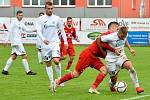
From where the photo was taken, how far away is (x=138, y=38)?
4372 cm

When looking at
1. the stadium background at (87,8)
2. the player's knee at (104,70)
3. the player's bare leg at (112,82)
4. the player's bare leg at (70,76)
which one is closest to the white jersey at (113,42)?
the player's knee at (104,70)

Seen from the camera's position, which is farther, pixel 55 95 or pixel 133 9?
pixel 133 9

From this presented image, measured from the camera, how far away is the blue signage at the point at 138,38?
4341 cm

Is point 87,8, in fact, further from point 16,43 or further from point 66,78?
point 66,78

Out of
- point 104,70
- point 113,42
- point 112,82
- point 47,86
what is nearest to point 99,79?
point 104,70

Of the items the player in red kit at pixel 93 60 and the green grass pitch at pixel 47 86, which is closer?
the green grass pitch at pixel 47 86

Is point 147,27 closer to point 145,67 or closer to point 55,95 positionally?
point 145,67

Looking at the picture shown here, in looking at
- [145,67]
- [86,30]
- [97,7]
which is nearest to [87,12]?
[97,7]

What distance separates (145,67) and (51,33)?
29.6 feet

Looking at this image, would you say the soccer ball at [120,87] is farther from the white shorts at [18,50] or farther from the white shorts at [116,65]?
the white shorts at [18,50]

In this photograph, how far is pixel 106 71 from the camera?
14383 millimetres

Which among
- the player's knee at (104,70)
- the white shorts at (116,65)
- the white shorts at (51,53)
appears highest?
the white shorts at (51,53)

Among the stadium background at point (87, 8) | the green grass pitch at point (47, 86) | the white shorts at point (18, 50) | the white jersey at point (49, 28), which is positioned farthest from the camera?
the stadium background at point (87, 8)

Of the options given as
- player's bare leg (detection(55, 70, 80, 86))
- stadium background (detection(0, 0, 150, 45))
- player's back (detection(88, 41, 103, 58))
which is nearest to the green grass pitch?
player's bare leg (detection(55, 70, 80, 86))
